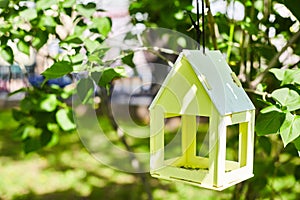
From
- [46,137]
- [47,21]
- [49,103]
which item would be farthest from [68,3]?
[46,137]

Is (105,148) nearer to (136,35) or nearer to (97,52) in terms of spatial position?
(136,35)

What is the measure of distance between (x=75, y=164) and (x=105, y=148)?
117cm

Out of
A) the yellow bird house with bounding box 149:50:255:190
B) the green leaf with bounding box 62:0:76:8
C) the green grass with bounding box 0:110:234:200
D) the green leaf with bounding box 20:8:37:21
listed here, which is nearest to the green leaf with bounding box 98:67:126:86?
the yellow bird house with bounding box 149:50:255:190

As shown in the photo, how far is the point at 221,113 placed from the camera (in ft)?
2.84

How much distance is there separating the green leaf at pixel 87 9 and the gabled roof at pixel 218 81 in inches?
18.6

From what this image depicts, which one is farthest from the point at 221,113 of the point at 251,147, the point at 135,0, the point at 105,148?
the point at 105,148

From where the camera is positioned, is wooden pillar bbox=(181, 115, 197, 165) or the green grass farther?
the green grass

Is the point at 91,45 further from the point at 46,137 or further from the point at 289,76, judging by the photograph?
the point at 46,137

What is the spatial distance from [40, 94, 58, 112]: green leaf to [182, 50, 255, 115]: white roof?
0.82 m

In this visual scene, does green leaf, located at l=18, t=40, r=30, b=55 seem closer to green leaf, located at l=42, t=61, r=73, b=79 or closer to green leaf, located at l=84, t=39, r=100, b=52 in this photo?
green leaf, located at l=84, t=39, r=100, b=52

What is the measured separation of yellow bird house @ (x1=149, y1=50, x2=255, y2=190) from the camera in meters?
0.88

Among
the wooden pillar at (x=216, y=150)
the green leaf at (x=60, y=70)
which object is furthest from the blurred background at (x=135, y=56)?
the wooden pillar at (x=216, y=150)

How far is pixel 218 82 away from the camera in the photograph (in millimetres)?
896

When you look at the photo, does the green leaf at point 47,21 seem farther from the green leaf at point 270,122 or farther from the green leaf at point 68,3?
the green leaf at point 270,122
